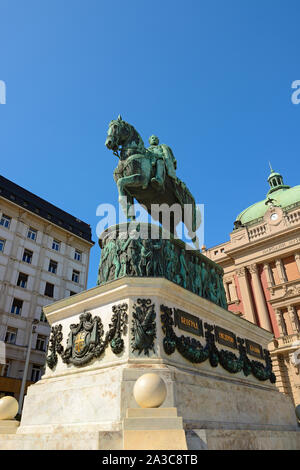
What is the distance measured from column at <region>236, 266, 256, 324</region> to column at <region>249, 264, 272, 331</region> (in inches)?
23.1

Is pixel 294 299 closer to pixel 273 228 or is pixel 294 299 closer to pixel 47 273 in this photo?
pixel 273 228

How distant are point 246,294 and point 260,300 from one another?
1.41 meters

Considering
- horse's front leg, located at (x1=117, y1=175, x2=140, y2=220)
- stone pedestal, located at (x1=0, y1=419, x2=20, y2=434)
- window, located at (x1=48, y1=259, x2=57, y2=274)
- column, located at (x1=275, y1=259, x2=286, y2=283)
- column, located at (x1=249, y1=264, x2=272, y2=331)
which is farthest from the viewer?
window, located at (x1=48, y1=259, x2=57, y2=274)

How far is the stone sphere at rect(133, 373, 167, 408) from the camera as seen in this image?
4625mm

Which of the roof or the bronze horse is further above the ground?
the roof

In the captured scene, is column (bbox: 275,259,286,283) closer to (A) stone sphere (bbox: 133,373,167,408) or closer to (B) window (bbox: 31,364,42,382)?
(B) window (bbox: 31,364,42,382)

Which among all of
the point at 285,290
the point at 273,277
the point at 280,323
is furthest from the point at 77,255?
the point at 280,323

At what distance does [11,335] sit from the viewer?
31250 millimetres

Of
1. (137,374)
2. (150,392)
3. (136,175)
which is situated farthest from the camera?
(136,175)

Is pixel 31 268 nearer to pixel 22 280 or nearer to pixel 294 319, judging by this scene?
pixel 22 280

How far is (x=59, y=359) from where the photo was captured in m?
7.15

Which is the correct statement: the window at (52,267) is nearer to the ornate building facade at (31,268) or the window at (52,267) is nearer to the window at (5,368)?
the ornate building facade at (31,268)

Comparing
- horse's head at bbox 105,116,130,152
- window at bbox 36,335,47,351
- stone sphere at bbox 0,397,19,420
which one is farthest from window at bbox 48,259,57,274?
stone sphere at bbox 0,397,19,420
